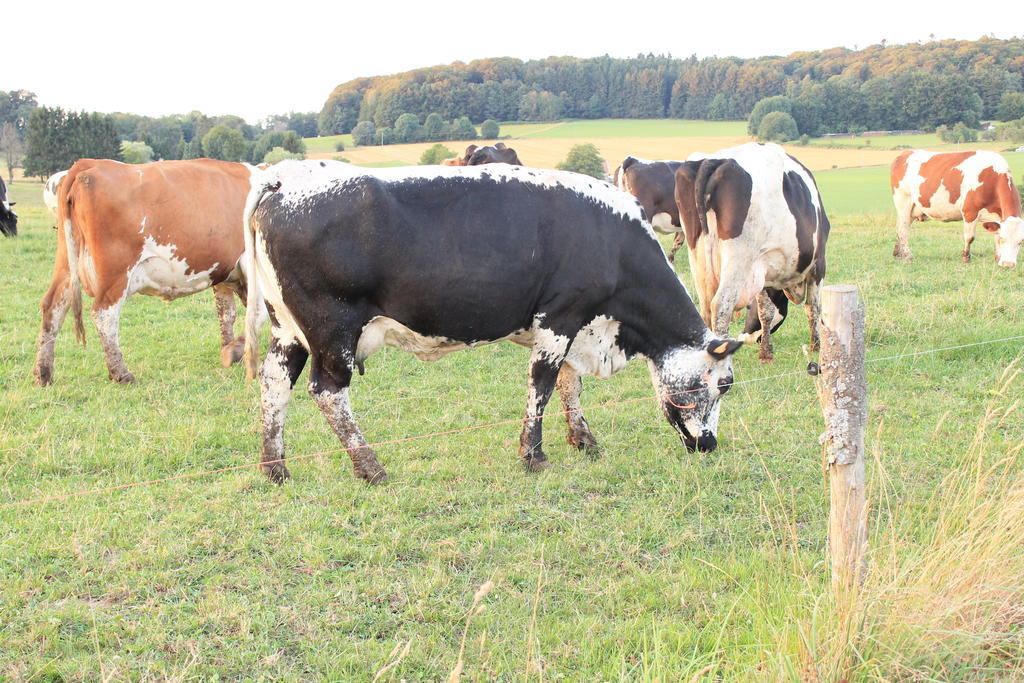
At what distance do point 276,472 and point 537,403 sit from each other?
1.82 metres

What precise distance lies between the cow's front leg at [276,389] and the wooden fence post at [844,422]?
3.55 m

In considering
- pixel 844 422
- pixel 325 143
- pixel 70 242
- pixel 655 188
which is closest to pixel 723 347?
pixel 844 422

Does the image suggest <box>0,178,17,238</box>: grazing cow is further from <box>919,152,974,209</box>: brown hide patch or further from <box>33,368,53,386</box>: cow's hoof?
<box>919,152,974,209</box>: brown hide patch

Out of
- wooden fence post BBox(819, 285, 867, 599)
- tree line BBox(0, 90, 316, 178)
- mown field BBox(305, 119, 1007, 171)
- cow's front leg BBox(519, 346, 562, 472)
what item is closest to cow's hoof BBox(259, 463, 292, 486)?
cow's front leg BBox(519, 346, 562, 472)

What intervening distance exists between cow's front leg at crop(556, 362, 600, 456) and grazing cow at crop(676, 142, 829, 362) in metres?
2.39

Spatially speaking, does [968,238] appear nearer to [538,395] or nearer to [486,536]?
[538,395]

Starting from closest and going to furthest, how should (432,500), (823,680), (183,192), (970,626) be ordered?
(823,680), (970,626), (432,500), (183,192)

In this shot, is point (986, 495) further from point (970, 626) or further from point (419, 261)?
point (419, 261)

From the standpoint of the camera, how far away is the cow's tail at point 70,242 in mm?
7668

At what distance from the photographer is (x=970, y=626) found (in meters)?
3.35

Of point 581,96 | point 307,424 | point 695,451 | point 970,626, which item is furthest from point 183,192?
point 581,96

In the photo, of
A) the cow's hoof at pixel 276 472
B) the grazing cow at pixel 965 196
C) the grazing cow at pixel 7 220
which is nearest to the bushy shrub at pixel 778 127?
the grazing cow at pixel 965 196

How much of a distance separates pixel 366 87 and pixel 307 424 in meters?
70.0

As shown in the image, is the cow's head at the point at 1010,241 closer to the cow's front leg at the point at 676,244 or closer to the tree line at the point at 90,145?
the cow's front leg at the point at 676,244
